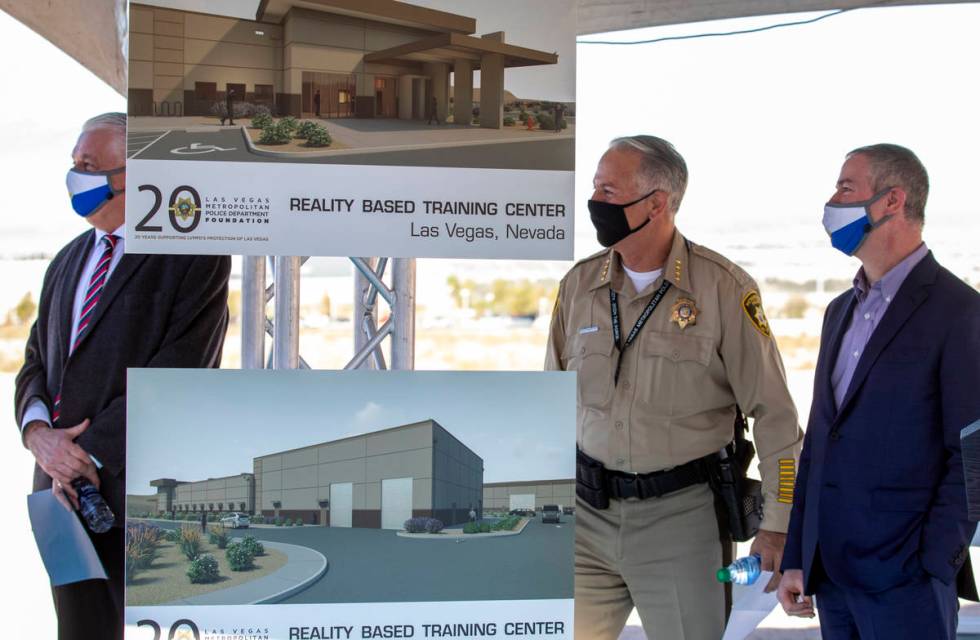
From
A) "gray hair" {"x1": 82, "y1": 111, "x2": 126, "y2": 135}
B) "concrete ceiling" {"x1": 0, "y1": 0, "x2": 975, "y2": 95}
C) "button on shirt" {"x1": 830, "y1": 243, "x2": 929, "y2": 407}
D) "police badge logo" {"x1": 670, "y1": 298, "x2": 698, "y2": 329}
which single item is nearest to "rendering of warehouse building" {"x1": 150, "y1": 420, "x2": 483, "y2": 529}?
"police badge logo" {"x1": 670, "y1": 298, "x2": 698, "y2": 329}

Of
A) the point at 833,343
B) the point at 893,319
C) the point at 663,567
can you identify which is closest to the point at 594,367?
the point at 663,567

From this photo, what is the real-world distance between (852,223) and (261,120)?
64.1 inches

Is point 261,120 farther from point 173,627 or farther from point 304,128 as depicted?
point 173,627

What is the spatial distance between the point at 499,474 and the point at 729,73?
27.4 metres

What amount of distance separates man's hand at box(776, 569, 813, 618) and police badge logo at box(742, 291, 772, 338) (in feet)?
2.01

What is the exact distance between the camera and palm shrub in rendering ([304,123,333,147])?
1.69m

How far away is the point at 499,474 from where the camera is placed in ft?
5.57

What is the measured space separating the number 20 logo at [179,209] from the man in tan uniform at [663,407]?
3.78 ft

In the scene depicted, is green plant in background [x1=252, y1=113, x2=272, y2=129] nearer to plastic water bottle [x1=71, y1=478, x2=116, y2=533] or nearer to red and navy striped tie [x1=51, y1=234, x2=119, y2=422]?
red and navy striped tie [x1=51, y1=234, x2=119, y2=422]

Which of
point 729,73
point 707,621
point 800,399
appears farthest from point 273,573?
point 729,73

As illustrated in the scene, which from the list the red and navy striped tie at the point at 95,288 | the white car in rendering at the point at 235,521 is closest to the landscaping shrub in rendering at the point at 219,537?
the white car in rendering at the point at 235,521

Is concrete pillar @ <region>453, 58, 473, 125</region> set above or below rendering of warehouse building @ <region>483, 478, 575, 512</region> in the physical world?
above

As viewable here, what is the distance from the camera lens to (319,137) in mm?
1694

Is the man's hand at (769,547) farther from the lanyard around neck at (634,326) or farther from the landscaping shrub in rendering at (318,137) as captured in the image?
the landscaping shrub in rendering at (318,137)
